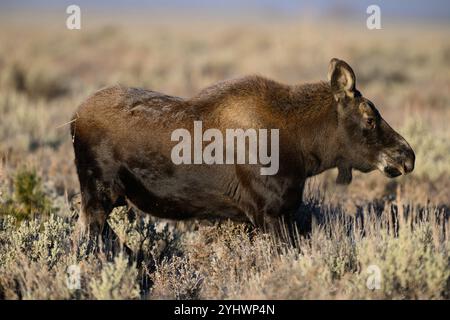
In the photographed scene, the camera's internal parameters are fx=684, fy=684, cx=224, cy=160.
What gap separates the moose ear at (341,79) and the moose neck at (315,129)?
0.46ft

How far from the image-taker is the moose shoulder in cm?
661

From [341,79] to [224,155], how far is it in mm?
1385

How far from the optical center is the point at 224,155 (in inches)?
261

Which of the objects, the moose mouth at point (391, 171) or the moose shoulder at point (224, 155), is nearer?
the moose shoulder at point (224, 155)

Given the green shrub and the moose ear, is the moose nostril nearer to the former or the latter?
the moose ear

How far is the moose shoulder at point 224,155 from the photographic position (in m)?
6.61

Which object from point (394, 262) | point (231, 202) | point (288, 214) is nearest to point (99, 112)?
point (231, 202)

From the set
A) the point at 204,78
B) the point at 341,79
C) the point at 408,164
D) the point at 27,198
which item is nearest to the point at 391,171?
the point at 408,164

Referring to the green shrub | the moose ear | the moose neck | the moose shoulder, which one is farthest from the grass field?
the moose ear

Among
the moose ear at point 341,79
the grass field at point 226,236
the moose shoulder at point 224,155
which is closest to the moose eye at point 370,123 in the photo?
the moose shoulder at point 224,155

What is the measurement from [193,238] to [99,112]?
82.3 inches

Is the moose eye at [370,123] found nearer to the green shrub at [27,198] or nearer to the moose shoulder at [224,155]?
the moose shoulder at [224,155]

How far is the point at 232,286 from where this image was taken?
5988 mm

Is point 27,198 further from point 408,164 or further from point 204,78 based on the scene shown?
point 204,78
